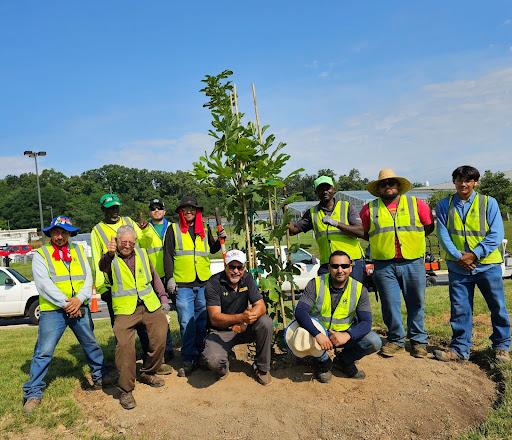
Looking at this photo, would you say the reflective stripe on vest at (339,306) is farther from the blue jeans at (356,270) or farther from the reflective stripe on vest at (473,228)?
the reflective stripe on vest at (473,228)

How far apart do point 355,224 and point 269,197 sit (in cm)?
98

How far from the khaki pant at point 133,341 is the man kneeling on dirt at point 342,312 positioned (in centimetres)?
143

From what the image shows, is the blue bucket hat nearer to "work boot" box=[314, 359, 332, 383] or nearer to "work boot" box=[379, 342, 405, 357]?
"work boot" box=[314, 359, 332, 383]

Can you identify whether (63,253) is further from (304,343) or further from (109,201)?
(304,343)

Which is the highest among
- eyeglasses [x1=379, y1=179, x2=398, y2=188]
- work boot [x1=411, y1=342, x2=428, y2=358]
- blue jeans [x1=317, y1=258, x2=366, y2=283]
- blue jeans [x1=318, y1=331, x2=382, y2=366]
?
eyeglasses [x1=379, y1=179, x2=398, y2=188]

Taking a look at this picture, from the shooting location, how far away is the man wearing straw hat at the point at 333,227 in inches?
172

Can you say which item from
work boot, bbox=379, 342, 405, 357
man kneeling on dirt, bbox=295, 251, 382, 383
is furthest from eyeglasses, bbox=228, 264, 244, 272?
work boot, bbox=379, 342, 405, 357

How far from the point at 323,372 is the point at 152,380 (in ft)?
5.68

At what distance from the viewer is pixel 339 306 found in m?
4.05

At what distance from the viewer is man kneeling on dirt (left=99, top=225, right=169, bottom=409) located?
13.2 feet

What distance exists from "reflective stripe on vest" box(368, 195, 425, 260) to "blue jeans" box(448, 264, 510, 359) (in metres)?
0.58

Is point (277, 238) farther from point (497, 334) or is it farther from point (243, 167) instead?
point (497, 334)

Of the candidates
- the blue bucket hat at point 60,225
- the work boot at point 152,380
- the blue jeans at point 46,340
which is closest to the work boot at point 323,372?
the work boot at point 152,380

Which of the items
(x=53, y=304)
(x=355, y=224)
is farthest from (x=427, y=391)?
(x=53, y=304)
